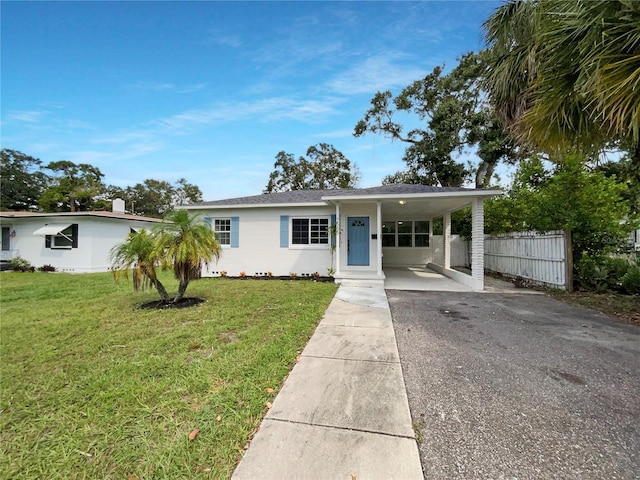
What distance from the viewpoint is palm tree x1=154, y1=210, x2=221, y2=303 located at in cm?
540

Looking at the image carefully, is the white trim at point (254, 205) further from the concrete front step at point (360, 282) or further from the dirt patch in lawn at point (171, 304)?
the dirt patch in lawn at point (171, 304)

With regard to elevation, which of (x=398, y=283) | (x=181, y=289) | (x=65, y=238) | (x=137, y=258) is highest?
(x=65, y=238)

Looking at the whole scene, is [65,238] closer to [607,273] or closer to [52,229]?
[52,229]

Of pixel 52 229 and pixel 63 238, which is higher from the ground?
pixel 52 229

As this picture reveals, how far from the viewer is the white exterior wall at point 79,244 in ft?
42.2

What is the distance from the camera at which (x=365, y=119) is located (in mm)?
20141

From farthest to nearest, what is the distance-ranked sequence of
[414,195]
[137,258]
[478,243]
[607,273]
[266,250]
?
1. [266,250]
2. [414,195]
3. [478,243]
4. [607,273]
5. [137,258]

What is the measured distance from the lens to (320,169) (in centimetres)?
2777

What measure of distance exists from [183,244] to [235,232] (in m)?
5.10

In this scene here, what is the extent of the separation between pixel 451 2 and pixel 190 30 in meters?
7.22

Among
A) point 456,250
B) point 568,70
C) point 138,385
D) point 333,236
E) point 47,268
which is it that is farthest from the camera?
point 456,250

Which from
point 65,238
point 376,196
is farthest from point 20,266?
point 376,196

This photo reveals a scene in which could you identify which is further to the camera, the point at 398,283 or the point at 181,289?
the point at 398,283

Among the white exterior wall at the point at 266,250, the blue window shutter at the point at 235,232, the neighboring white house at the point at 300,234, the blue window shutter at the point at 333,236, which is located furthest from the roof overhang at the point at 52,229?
the blue window shutter at the point at 333,236
